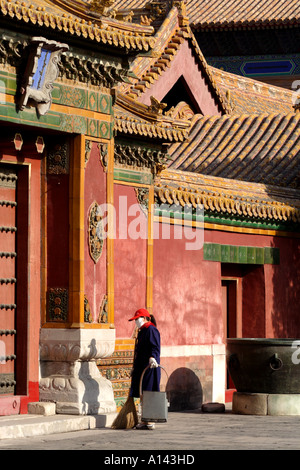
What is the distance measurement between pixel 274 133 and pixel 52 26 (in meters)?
13.2

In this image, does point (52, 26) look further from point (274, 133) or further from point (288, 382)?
point (274, 133)

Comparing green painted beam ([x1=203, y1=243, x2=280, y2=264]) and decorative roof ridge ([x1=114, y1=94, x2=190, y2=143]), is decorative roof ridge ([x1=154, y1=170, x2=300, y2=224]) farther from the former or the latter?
decorative roof ridge ([x1=114, y1=94, x2=190, y2=143])

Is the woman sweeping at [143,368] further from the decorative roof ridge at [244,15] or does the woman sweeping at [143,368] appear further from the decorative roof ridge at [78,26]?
the decorative roof ridge at [244,15]

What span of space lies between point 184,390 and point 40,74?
623cm

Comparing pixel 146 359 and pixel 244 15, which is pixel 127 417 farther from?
pixel 244 15

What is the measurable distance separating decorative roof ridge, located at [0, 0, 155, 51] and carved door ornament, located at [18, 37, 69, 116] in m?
0.24

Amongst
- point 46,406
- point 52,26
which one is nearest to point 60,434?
point 46,406

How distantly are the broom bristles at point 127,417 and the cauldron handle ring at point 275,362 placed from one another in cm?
Answer: 305

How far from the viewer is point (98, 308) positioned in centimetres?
1747

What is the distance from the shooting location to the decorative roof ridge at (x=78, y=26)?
51.1ft

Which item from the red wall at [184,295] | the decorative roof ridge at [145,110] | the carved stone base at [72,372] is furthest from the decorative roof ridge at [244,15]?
the carved stone base at [72,372]

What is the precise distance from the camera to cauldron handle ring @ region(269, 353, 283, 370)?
744 inches

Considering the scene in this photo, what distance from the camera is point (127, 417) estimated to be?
16.5m

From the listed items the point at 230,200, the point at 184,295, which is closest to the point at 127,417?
the point at 184,295
